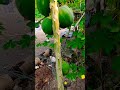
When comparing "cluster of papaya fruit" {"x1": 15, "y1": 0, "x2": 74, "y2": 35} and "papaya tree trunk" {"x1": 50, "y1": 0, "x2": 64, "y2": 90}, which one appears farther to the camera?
"cluster of papaya fruit" {"x1": 15, "y1": 0, "x2": 74, "y2": 35}

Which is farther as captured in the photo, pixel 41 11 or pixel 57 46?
pixel 41 11

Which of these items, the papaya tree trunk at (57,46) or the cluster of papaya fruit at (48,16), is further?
the cluster of papaya fruit at (48,16)

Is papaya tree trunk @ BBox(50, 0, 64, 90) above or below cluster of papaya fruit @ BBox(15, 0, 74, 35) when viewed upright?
below

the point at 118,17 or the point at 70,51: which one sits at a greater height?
the point at 118,17

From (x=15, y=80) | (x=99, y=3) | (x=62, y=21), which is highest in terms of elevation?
(x=99, y=3)

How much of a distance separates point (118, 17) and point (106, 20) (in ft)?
0.50

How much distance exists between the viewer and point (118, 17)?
140 centimetres

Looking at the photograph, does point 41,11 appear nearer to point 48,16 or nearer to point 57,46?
point 48,16

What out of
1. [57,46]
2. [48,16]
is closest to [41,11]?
[48,16]

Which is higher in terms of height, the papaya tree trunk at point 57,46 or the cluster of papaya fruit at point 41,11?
the cluster of papaya fruit at point 41,11

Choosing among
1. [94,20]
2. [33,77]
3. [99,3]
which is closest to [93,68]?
[99,3]

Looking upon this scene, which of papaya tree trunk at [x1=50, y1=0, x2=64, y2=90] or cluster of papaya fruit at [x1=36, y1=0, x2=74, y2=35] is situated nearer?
papaya tree trunk at [x1=50, y1=0, x2=64, y2=90]

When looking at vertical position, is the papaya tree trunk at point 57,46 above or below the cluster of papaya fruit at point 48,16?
below

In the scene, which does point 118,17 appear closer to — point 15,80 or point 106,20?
point 106,20
